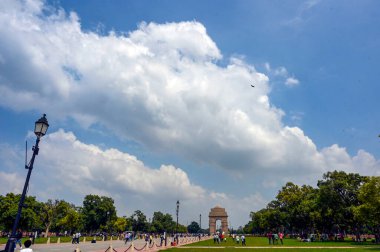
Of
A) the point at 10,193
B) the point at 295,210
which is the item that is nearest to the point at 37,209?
the point at 10,193

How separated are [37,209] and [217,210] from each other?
7531 cm

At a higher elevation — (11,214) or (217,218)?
(217,218)

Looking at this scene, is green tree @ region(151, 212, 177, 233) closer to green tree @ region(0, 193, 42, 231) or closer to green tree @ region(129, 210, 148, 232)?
green tree @ region(129, 210, 148, 232)

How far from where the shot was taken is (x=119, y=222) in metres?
114

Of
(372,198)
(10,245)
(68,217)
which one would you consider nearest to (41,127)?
(10,245)

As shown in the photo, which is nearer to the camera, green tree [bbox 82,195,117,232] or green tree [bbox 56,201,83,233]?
green tree [bbox 56,201,83,233]

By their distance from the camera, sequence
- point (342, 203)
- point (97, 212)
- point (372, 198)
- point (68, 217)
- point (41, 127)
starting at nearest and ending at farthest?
point (41, 127), point (372, 198), point (342, 203), point (68, 217), point (97, 212)

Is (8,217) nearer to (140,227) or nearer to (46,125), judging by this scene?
(46,125)

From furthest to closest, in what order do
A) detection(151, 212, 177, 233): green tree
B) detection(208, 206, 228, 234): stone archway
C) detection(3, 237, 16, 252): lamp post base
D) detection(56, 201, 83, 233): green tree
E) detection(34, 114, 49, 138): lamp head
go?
detection(151, 212, 177, 233): green tree < detection(208, 206, 228, 234): stone archway < detection(56, 201, 83, 233): green tree < detection(34, 114, 49, 138): lamp head < detection(3, 237, 16, 252): lamp post base

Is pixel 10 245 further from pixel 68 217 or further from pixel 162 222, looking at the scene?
pixel 162 222

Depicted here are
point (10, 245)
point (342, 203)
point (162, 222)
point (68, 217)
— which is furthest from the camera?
point (162, 222)

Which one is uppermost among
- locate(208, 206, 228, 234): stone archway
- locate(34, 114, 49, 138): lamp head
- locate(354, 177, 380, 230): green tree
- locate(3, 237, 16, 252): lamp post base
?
locate(208, 206, 228, 234): stone archway

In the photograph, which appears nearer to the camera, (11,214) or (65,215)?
(11,214)

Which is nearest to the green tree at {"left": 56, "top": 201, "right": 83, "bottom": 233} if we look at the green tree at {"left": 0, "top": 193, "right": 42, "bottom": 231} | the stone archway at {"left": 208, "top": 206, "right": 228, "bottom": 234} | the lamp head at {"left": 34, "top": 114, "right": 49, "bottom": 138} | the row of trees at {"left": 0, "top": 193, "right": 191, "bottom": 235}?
the row of trees at {"left": 0, "top": 193, "right": 191, "bottom": 235}
